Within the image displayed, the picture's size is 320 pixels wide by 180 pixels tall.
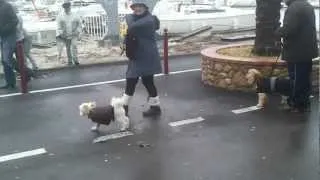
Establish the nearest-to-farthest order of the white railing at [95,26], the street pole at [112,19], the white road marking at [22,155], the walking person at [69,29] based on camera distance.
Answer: the white road marking at [22,155] → the walking person at [69,29] → the street pole at [112,19] → the white railing at [95,26]

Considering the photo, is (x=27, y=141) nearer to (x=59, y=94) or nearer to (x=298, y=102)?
(x=59, y=94)

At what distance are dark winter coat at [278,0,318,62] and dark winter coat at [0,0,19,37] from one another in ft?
16.6

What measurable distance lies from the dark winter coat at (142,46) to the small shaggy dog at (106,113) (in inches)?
28.0

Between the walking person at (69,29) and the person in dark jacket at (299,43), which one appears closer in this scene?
the person in dark jacket at (299,43)

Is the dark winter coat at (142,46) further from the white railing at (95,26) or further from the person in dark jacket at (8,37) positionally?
the white railing at (95,26)

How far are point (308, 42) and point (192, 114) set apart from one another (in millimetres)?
1982

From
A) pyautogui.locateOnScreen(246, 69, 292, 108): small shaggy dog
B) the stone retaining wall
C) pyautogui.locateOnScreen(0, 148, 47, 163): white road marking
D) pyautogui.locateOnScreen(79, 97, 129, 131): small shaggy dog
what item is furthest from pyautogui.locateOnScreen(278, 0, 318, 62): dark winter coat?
pyautogui.locateOnScreen(0, 148, 47, 163): white road marking

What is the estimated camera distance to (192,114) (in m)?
7.41

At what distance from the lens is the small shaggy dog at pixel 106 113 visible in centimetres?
626

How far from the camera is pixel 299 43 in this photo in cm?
697

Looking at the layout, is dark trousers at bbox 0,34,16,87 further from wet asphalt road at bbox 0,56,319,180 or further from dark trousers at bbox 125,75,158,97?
dark trousers at bbox 125,75,158,97

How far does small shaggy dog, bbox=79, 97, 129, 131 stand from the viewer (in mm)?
6262

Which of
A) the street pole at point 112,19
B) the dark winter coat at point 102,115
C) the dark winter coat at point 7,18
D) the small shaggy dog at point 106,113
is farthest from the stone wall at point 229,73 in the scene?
the street pole at point 112,19

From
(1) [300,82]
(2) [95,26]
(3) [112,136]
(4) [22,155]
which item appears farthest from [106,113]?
(2) [95,26]
